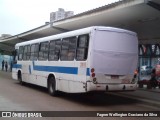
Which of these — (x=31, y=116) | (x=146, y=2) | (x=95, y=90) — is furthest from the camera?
(x=146, y=2)

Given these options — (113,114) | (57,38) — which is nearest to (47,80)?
(57,38)

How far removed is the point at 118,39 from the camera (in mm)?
12211

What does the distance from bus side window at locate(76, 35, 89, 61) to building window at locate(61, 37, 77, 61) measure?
0.37 metres

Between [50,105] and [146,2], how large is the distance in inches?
231

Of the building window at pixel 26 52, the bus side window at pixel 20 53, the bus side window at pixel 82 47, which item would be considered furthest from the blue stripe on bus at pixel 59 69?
the bus side window at pixel 20 53

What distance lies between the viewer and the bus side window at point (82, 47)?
11905mm

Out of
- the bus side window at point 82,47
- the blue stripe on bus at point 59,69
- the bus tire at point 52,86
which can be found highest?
the bus side window at point 82,47

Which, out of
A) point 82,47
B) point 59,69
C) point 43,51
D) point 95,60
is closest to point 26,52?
point 43,51

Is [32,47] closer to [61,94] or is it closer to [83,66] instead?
[61,94]

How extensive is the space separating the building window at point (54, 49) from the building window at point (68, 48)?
58cm

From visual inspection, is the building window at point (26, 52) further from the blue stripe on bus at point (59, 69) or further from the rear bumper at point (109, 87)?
the rear bumper at point (109, 87)

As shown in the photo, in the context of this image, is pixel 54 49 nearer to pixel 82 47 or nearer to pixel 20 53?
pixel 82 47

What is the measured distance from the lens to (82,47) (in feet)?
39.9

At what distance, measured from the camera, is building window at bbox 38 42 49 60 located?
1606 centimetres
